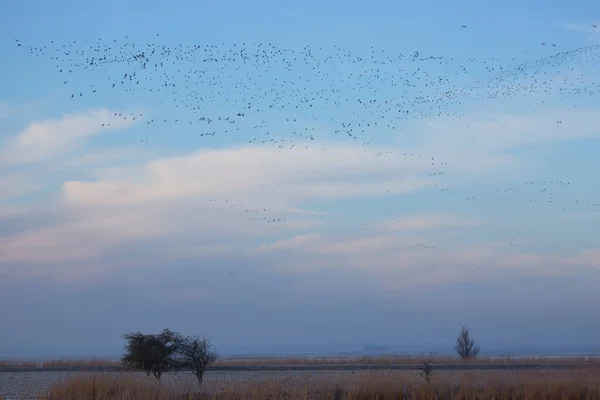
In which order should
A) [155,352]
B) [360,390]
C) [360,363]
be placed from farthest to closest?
[360,363], [155,352], [360,390]

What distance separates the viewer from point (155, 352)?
144ft

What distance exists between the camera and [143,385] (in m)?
32.9

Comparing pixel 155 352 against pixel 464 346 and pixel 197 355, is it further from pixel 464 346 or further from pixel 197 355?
pixel 464 346

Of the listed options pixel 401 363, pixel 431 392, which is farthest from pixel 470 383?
pixel 401 363

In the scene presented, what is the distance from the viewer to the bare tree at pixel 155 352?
144 feet

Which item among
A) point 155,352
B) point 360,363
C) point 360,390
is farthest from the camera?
point 360,363

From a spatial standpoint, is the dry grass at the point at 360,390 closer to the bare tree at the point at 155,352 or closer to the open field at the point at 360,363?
the bare tree at the point at 155,352

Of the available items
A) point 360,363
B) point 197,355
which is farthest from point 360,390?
point 360,363

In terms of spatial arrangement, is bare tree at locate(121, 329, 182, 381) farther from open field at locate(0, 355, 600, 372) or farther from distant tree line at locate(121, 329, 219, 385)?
open field at locate(0, 355, 600, 372)

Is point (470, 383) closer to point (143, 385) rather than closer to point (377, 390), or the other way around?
point (377, 390)

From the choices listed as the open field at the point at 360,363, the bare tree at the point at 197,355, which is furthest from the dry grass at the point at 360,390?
the open field at the point at 360,363

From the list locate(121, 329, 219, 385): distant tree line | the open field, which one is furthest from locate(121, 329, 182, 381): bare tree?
the open field

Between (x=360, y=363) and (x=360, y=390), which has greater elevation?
(x=360, y=363)

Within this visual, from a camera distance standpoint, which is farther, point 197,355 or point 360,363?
point 360,363
